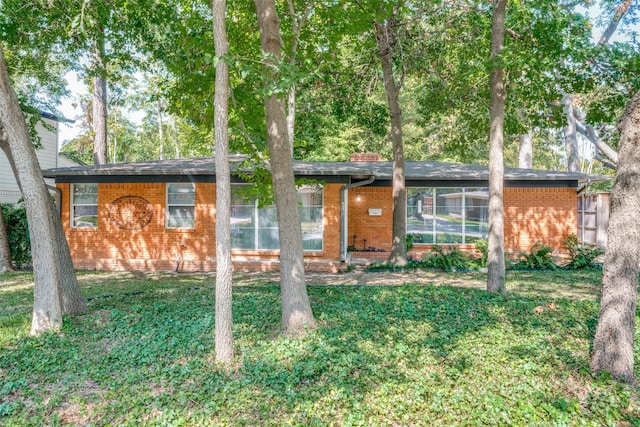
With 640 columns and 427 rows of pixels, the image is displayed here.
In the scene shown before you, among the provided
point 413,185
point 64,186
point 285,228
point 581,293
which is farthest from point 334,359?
point 64,186

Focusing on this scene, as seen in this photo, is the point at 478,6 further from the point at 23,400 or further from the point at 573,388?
the point at 23,400

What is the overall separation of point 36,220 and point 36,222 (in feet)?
0.09

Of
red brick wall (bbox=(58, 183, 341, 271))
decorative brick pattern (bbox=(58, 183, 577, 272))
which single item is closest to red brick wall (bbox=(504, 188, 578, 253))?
decorative brick pattern (bbox=(58, 183, 577, 272))

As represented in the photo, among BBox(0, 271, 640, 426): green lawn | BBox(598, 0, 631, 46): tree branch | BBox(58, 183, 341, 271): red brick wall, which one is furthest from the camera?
BBox(598, 0, 631, 46): tree branch

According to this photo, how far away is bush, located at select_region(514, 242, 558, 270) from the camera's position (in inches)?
422

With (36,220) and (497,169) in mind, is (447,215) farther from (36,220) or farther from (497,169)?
(36,220)

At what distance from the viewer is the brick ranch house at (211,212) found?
10750 mm

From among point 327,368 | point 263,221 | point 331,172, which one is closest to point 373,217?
point 331,172

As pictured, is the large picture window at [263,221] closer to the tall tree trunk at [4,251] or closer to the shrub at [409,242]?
the shrub at [409,242]

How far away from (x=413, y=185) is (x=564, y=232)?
16.0 ft

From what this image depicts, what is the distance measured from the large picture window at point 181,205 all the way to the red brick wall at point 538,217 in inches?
379

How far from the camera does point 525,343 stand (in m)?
4.47

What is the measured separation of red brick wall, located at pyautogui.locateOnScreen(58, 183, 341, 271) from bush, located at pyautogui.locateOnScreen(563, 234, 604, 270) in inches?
329

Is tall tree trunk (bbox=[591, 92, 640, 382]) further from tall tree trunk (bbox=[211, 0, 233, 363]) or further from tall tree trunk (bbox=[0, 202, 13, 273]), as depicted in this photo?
tall tree trunk (bbox=[0, 202, 13, 273])
